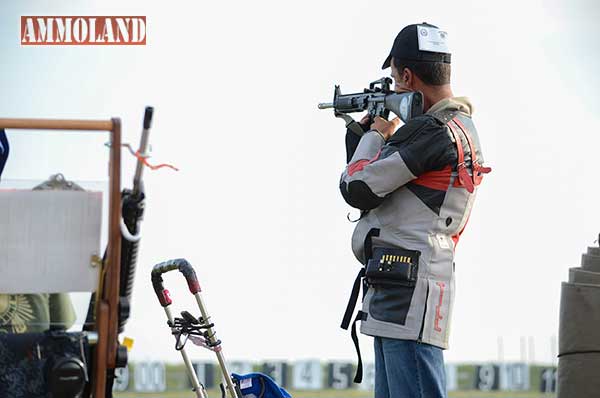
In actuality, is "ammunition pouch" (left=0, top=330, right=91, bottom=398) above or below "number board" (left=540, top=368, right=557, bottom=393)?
above

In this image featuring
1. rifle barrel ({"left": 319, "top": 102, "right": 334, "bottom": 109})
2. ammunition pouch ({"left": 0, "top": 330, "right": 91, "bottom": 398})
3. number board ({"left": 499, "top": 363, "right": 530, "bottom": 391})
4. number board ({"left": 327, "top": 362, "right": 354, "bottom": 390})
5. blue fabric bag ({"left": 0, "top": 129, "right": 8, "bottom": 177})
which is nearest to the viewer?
ammunition pouch ({"left": 0, "top": 330, "right": 91, "bottom": 398})

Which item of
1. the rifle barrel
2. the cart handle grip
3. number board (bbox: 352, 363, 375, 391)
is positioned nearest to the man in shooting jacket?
the rifle barrel

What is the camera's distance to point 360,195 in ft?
9.64

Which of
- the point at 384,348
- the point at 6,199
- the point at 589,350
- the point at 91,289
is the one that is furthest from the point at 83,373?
the point at 589,350

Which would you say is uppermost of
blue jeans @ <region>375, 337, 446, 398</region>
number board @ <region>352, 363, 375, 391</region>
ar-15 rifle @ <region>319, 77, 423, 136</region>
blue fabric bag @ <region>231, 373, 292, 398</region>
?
ar-15 rifle @ <region>319, 77, 423, 136</region>

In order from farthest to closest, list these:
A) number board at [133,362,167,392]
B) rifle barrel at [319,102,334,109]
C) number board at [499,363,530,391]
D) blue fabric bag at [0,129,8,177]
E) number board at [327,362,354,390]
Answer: number board at [499,363,530,391]
number board at [327,362,354,390]
number board at [133,362,167,392]
rifle barrel at [319,102,334,109]
blue fabric bag at [0,129,8,177]

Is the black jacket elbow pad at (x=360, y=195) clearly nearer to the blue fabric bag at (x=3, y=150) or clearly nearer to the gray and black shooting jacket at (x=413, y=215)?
the gray and black shooting jacket at (x=413, y=215)

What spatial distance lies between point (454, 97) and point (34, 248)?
4.01 ft

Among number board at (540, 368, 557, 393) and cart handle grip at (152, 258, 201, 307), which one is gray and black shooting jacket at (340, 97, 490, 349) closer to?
cart handle grip at (152, 258, 201, 307)

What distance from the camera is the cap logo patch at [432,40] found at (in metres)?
3.05

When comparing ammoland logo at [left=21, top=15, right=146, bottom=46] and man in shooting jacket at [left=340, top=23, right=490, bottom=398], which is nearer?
man in shooting jacket at [left=340, top=23, right=490, bottom=398]

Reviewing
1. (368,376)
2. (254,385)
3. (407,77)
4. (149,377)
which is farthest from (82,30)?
(149,377)

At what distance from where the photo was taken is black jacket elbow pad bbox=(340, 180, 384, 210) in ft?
9.61

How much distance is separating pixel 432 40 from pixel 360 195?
464mm
